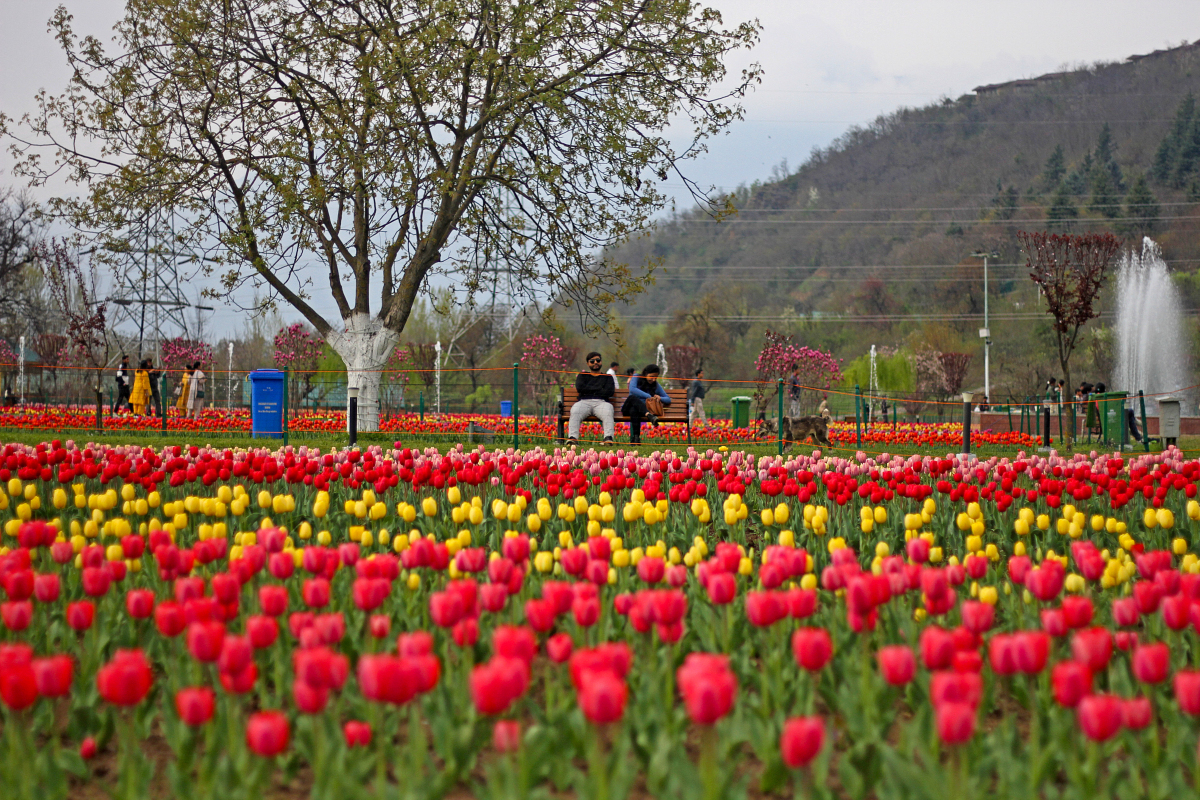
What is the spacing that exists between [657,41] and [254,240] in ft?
24.4

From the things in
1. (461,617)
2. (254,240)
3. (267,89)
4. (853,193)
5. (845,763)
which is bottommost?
(845,763)

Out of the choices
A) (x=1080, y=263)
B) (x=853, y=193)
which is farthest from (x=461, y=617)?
(x=853, y=193)

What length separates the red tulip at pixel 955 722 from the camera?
1798 mm

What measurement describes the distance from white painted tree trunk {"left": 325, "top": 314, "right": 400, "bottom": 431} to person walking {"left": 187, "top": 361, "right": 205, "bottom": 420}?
348 centimetres

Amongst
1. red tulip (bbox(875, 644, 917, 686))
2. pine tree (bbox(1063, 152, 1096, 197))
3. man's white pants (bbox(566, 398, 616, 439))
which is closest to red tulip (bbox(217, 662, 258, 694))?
red tulip (bbox(875, 644, 917, 686))

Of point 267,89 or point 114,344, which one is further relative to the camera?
point 114,344

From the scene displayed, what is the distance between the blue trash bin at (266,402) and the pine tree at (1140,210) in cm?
7416

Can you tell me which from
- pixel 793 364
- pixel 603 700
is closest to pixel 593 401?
pixel 603 700

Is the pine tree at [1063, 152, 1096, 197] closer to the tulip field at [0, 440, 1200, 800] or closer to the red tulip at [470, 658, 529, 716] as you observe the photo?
the tulip field at [0, 440, 1200, 800]

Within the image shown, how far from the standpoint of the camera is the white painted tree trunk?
1695 centimetres

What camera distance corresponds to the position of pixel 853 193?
114250 millimetres

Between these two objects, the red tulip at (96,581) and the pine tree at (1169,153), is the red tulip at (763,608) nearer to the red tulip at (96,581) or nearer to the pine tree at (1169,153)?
the red tulip at (96,581)

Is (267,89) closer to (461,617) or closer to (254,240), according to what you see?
(254,240)

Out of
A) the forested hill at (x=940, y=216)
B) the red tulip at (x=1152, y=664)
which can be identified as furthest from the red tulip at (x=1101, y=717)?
the forested hill at (x=940, y=216)
